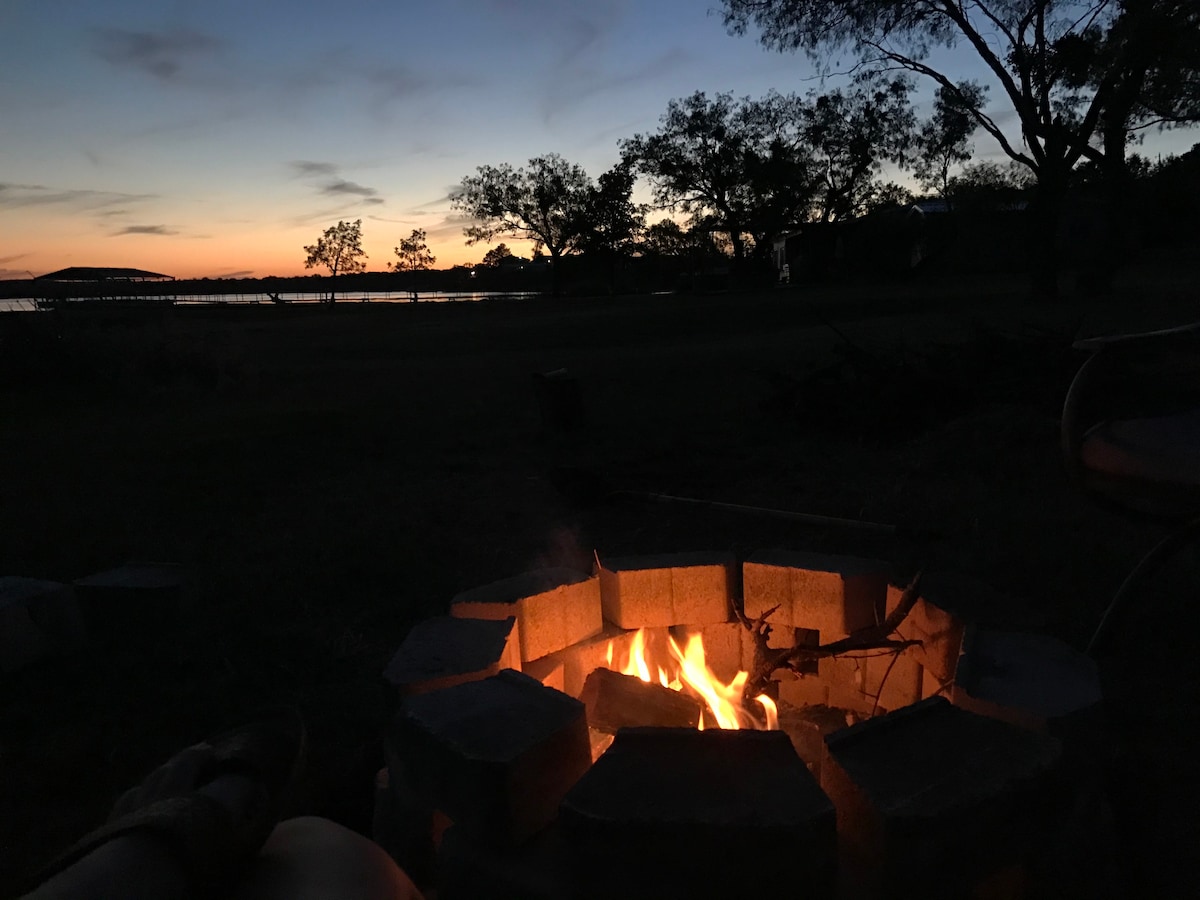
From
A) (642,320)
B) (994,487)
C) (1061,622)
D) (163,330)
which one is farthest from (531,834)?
(642,320)

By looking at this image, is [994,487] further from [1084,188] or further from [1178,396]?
[1084,188]

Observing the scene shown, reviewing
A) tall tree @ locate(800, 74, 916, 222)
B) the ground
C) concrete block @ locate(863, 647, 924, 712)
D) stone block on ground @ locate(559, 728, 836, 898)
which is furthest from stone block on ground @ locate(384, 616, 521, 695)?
tall tree @ locate(800, 74, 916, 222)

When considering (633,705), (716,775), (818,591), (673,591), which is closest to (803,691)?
(818,591)

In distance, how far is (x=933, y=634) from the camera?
2066 millimetres

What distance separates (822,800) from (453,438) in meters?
4.76

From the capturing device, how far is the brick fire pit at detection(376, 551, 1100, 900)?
1307 mm

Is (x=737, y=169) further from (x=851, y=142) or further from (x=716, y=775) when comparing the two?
(x=716, y=775)

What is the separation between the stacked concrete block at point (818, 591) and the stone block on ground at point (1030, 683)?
0.37 meters

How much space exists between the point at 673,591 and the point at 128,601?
77.8 inches

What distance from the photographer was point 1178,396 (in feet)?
13.5

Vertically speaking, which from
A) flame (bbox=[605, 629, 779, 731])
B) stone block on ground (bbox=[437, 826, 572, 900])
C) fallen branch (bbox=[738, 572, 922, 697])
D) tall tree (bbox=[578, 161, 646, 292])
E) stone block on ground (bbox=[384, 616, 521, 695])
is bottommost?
flame (bbox=[605, 629, 779, 731])

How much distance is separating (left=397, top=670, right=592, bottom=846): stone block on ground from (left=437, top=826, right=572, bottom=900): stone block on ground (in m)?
0.02

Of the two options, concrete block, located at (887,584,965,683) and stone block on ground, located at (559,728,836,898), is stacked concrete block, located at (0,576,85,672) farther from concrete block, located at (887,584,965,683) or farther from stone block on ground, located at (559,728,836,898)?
concrete block, located at (887,584,965,683)

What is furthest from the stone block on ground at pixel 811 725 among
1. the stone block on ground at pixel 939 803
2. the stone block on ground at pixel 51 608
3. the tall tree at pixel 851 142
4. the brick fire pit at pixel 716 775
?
the tall tree at pixel 851 142
